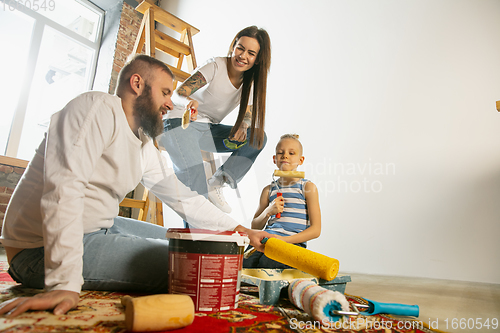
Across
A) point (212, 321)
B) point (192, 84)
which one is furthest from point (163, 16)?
point (212, 321)

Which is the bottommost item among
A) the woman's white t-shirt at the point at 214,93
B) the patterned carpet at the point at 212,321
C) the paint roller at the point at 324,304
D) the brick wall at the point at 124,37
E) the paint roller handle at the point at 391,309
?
the patterned carpet at the point at 212,321

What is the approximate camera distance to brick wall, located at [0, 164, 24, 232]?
8.14 feet

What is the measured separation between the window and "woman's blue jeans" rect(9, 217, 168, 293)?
7.58ft

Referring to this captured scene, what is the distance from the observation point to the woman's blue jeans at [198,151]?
1.43 meters

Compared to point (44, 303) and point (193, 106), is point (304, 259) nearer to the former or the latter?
point (44, 303)

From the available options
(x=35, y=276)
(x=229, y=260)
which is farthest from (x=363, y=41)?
(x=35, y=276)

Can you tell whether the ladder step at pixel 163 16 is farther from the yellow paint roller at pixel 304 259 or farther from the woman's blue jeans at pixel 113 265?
the yellow paint roller at pixel 304 259


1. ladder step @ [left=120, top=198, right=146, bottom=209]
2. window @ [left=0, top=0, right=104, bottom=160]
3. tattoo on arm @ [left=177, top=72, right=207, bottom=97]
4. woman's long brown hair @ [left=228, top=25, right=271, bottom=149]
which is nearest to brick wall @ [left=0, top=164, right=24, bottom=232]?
window @ [left=0, top=0, right=104, bottom=160]

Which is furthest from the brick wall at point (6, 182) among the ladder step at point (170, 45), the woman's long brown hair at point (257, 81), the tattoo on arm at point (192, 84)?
the woman's long brown hair at point (257, 81)

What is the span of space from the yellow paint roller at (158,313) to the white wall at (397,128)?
2.38 ft

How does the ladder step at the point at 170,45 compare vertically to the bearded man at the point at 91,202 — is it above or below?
above

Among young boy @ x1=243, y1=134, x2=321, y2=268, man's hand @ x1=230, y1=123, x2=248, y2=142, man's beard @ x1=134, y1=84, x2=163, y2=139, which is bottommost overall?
young boy @ x1=243, y1=134, x2=321, y2=268

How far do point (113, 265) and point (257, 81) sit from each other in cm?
110

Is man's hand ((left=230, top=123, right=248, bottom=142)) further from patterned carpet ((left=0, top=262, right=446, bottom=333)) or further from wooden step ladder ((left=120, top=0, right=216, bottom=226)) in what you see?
patterned carpet ((left=0, top=262, right=446, bottom=333))
